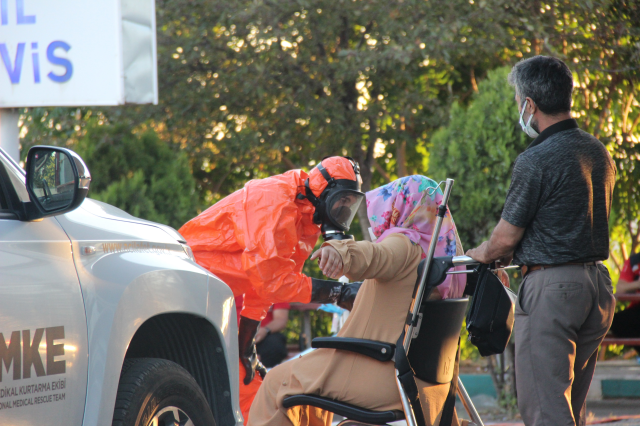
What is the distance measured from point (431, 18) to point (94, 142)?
11.1ft

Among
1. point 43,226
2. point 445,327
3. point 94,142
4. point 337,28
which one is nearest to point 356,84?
point 337,28

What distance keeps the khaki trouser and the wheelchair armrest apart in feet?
1.70

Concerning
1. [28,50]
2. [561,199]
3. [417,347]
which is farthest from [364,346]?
[28,50]

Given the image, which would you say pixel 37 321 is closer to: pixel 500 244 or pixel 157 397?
pixel 157 397

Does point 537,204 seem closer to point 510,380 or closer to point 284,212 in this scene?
point 284,212

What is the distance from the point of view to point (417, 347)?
304cm

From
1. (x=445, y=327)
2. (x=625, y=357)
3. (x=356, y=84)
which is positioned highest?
(x=356, y=84)

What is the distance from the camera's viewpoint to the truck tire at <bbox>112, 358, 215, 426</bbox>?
2.51m

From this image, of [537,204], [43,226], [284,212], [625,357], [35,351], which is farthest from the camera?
[625,357]

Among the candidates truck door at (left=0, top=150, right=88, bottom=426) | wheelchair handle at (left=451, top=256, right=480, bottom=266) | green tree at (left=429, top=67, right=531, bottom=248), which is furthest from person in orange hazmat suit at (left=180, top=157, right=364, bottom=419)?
green tree at (left=429, top=67, right=531, bottom=248)

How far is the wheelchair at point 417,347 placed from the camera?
2.92 meters

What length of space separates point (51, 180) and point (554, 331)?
6.20 feet

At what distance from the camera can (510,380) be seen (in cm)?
599

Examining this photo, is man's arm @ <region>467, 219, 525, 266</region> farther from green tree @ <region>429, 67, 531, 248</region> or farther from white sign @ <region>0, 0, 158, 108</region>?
white sign @ <region>0, 0, 158, 108</region>
